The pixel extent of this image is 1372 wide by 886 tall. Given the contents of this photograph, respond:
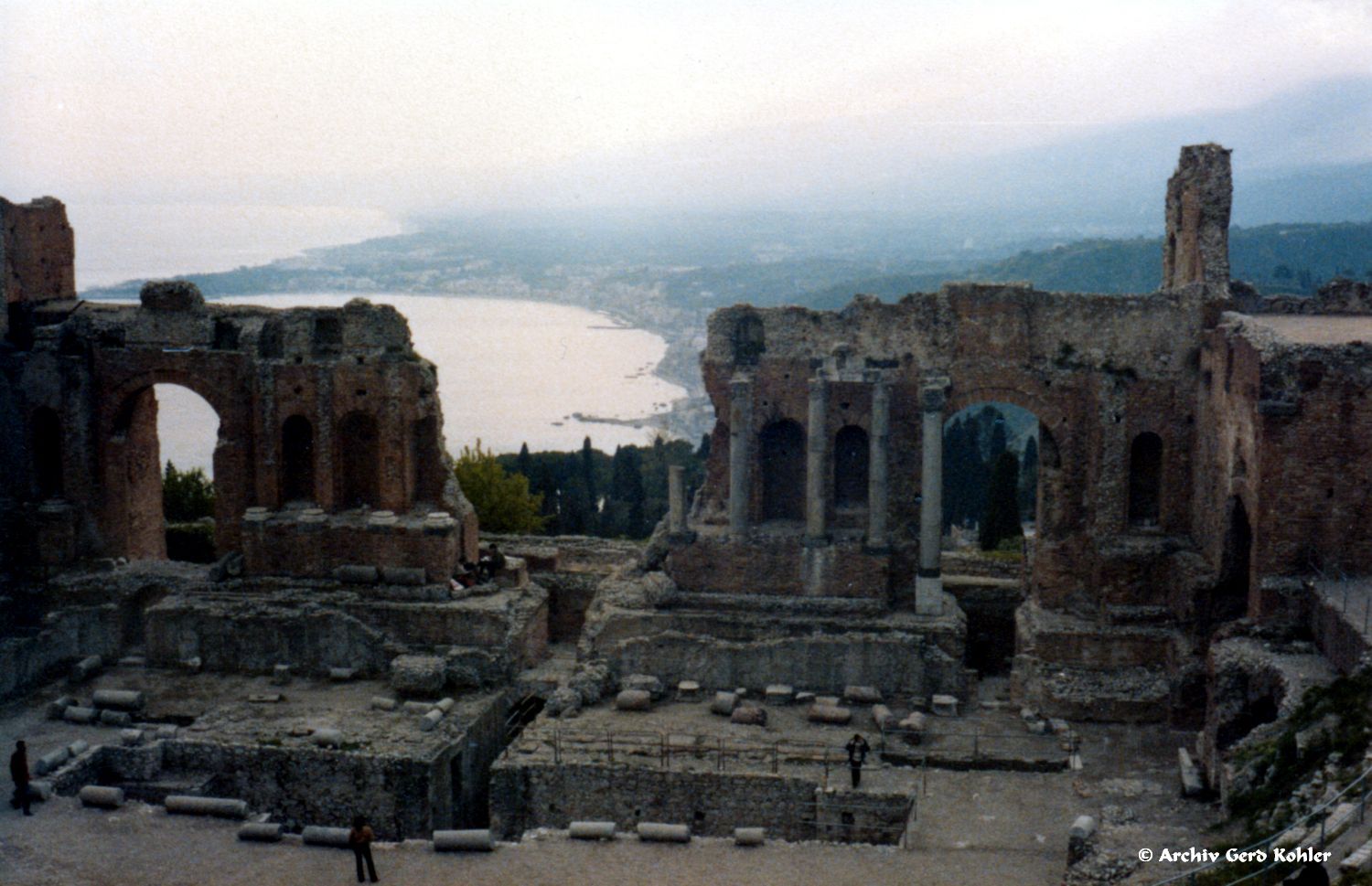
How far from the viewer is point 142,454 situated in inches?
1212

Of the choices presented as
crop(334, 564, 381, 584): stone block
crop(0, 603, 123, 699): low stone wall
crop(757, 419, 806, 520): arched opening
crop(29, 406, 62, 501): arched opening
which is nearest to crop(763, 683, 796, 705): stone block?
crop(757, 419, 806, 520): arched opening

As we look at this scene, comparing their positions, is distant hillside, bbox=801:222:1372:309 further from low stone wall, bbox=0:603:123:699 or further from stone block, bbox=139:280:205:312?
low stone wall, bbox=0:603:123:699

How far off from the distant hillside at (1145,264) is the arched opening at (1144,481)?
75.3 m

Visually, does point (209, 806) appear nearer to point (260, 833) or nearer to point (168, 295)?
point (260, 833)

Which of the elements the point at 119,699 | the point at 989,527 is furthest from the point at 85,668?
the point at 989,527

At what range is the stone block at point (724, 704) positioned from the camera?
24000mm

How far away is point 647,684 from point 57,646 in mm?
11853

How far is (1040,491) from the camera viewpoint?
26953mm

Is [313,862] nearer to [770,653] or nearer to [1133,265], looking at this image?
[770,653]

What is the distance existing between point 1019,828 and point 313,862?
9712 millimetres

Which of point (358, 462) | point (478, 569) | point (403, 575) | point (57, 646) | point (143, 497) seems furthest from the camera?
point (143, 497)

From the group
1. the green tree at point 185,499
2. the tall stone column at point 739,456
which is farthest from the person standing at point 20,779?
the green tree at point 185,499

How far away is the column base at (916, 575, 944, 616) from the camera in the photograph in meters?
26.0

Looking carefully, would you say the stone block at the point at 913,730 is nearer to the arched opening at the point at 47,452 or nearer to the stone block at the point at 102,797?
the stone block at the point at 102,797
